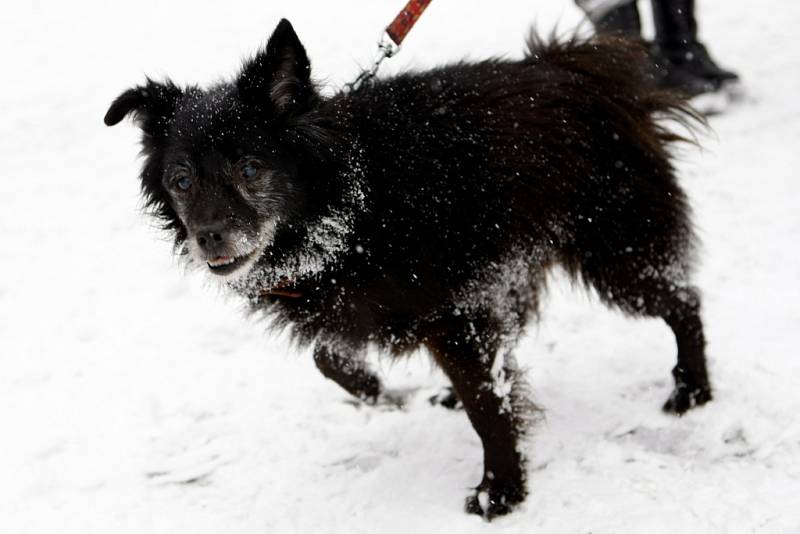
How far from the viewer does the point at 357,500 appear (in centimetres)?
360

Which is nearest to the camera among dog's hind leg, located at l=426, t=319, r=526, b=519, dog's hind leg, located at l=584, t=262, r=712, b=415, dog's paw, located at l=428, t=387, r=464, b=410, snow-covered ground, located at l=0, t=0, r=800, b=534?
dog's hind leg, located at l=426, t=319, r=526, b=519

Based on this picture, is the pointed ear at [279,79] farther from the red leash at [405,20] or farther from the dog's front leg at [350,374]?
the dog's front leg at [350,374]

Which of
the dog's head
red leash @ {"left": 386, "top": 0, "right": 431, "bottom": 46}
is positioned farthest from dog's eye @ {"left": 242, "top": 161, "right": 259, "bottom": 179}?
red leash @ {"left": 386, "top": 0, "right": 431, "bottom": 46}

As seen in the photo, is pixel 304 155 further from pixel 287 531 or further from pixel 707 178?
pixel 707 178

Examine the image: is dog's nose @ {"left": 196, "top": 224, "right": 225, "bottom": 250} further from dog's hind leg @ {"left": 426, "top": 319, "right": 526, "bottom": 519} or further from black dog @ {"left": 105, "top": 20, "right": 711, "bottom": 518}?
dog's hind leg @ {"left": 426, "top": 319, "right": 526, "bottom": 519}

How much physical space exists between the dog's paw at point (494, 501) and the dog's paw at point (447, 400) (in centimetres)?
74

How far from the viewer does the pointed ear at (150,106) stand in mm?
3180

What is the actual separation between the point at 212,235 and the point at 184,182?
1.01ft

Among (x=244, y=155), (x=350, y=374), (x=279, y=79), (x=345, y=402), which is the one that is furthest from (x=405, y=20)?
(x=345, y=402)

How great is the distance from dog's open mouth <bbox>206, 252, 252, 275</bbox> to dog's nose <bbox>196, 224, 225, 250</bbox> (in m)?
0.07

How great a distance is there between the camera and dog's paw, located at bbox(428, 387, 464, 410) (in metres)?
4.17

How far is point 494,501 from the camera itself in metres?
3.41

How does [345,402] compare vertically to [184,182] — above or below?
below

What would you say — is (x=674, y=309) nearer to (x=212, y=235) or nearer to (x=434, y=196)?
(x=434, y=196)
